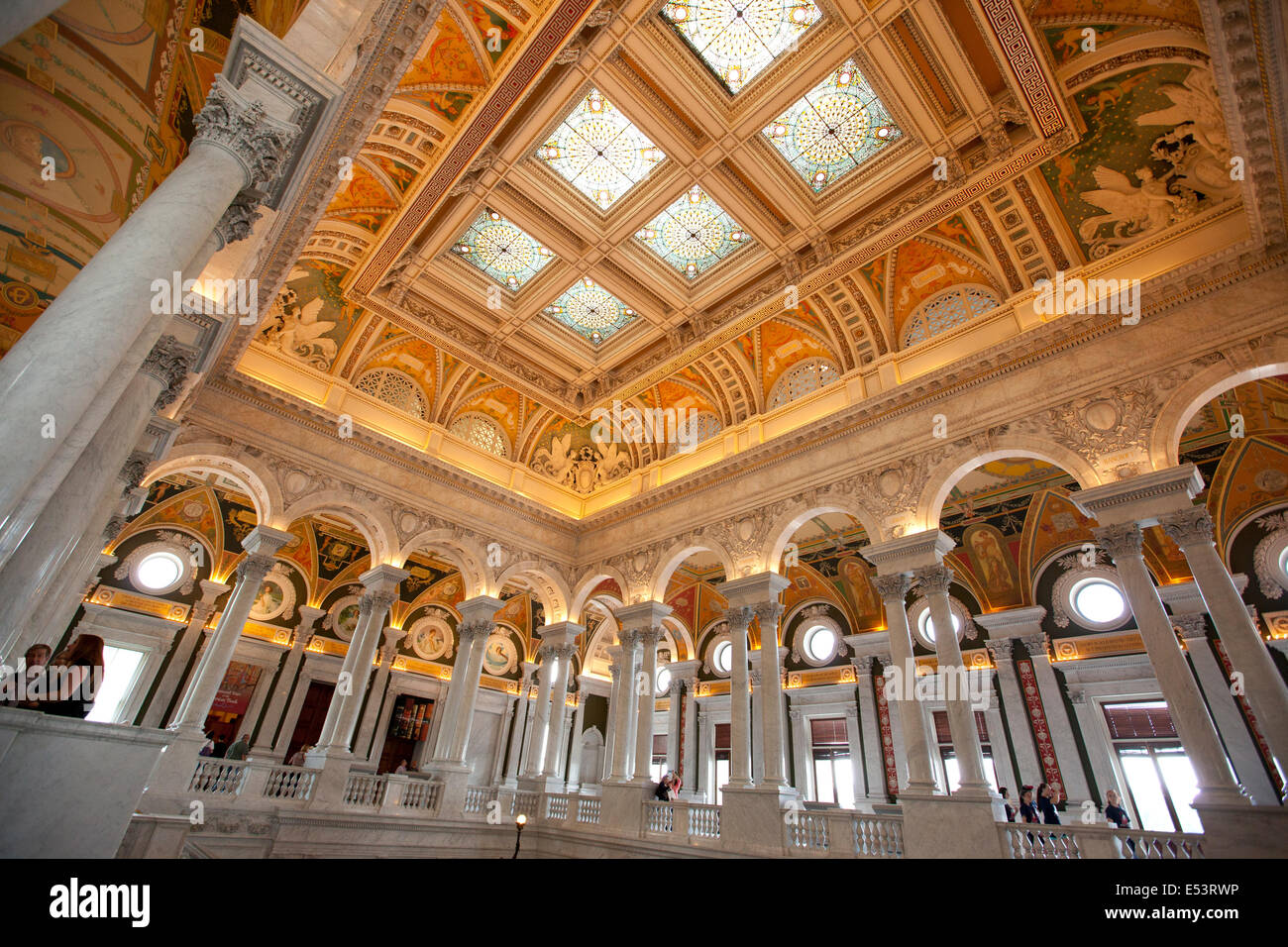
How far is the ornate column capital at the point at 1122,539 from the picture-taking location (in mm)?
8016

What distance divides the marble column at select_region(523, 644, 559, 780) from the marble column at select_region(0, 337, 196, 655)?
1007 cm

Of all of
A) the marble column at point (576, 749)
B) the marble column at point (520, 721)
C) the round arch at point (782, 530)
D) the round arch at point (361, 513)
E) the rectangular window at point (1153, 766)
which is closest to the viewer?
the rectangular window at point (1153, 766)

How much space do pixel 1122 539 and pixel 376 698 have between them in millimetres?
18433

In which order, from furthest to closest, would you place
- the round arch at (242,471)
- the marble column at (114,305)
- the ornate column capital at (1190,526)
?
the round arch at (242,471) → the ornate column capital at (1190,526) → the marble column at (114,305)

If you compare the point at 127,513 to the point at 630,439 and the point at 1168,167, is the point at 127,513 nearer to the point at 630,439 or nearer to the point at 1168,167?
the point at 630,439

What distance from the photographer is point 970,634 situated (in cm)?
1442

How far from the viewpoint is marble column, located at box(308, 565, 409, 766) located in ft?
37.2

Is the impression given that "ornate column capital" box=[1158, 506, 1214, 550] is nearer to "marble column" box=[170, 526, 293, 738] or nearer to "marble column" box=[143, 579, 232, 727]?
"marble column" box=[170, 526, 293, 738]

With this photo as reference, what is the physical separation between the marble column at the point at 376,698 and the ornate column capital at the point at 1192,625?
19370 millimetres

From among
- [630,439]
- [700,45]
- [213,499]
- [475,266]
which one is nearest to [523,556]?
[630,439]

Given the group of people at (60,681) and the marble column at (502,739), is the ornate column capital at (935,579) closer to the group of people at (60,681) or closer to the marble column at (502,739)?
the group of people at (60,681)

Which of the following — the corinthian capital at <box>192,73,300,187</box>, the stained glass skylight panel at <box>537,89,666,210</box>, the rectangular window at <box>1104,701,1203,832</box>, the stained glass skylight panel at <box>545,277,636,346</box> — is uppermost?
the stained glass skylight panel at <box>545,277,636,346</box>

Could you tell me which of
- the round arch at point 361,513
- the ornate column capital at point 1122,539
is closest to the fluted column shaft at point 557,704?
the round arch at point 361,513

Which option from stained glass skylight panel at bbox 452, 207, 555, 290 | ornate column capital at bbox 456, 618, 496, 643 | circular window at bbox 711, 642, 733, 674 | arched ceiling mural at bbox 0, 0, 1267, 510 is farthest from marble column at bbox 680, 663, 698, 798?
stained glass skylight panel at bbox 452, 207, 555, 290
